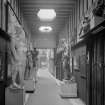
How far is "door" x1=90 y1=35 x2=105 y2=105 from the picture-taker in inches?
158

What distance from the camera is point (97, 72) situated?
4445mm

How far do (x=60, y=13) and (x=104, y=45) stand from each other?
560cm

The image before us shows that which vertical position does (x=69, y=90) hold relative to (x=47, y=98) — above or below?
above

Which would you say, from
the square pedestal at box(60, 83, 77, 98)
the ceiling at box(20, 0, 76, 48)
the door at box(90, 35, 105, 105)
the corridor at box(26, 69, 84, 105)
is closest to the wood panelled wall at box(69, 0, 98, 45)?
the ceiling at box(20, 0, 76, 48)

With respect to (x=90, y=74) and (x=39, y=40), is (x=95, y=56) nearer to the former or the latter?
(x=90, y=74)

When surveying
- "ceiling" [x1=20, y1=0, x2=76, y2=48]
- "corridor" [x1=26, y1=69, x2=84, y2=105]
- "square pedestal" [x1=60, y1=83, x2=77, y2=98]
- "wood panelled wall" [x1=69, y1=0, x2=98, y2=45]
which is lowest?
"corridor" [x1=26, y1=69, x2=84, y2=105]

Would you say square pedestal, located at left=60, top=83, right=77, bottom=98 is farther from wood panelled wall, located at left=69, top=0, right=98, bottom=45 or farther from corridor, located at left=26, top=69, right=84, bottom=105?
wood panelled wall, located at left=69, top=0, right=98, bottom=45

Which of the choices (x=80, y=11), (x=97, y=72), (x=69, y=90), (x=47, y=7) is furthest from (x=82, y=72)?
(x=47, y=7)

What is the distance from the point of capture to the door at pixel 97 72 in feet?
13.2

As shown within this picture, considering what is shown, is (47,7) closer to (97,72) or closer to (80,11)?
(80,11)

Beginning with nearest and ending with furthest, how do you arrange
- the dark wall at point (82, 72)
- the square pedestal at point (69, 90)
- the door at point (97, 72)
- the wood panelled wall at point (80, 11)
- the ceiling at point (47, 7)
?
the door at point (97, 72)
the wood panelled wall at point (80, 11)
the dark wall at point (82, 72)
the square pedestal at point (69, 90)
the ceiling at point (47, 7)

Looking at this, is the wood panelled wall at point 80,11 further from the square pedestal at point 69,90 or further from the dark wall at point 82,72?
the square pedestal at point 69,90

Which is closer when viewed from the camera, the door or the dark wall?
the door

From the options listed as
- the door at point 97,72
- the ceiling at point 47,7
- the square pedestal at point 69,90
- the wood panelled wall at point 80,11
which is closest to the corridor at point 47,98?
the square pedestal at point 69,90
